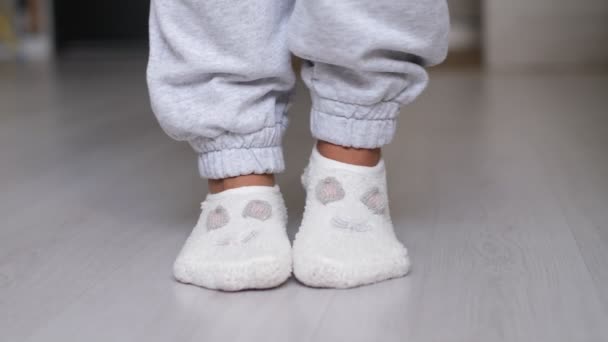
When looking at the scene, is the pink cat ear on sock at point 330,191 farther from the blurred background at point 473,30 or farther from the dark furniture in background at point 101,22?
the dark furniture in background at point 101,22

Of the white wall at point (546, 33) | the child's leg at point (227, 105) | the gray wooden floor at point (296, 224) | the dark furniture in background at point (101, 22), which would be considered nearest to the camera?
the gray wooden floor at point (296, 224)

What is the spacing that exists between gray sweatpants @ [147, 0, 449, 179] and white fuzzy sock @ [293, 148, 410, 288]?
1.3 inches

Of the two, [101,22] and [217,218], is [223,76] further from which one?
[101,22]

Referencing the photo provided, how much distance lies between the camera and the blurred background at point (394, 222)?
23.4 inches

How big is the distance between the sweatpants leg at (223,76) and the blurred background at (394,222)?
12cm

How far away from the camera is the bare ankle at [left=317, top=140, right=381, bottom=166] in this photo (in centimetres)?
74

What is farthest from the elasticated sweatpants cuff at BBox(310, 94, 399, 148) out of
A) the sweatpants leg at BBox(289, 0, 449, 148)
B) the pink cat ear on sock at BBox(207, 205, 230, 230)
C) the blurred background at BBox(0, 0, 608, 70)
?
the blurred background at BBox(0, 0, 608, 70)

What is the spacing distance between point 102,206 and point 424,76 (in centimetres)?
46

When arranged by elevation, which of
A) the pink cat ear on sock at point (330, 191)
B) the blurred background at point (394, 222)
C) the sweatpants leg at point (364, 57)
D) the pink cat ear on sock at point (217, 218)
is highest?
the sweatpants leg at point (364, 57)

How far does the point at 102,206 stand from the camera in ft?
3.25

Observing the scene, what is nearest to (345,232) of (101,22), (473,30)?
(473,30)

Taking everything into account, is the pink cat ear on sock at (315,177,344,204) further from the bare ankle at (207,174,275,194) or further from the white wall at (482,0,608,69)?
the white wall at (482,0,608,69)

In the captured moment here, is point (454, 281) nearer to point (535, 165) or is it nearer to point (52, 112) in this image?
point (535, 165)

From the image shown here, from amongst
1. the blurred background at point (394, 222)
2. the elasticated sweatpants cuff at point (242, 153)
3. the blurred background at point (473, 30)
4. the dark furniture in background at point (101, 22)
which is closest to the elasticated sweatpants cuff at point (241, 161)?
the elasticated sweatpants cuff at point (242, 153)
